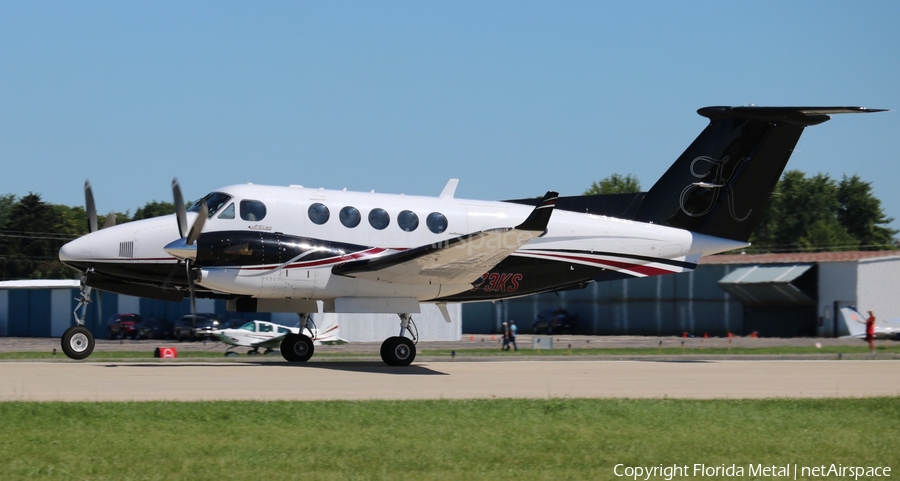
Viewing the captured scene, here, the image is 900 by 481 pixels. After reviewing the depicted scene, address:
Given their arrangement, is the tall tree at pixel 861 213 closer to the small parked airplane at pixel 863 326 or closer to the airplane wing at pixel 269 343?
the small parked airplane at pixel 863 326

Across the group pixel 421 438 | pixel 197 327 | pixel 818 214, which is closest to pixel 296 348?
pixel 421 438

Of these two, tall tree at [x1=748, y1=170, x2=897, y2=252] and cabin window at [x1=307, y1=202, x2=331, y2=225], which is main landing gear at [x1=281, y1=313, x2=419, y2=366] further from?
tall tree at [x1=748, y1=170, x2=897, y2=252]

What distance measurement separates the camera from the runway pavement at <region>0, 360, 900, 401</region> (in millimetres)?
13703

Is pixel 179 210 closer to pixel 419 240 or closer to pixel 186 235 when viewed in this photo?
pixel 186 235

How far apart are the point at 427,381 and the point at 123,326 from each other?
147ft

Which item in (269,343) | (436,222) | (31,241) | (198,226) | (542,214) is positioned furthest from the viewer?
(31,241)

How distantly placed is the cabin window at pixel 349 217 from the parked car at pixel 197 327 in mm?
30582

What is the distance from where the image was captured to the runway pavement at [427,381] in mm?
13703

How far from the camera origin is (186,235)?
703 inches

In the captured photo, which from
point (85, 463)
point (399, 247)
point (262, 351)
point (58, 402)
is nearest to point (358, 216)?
point (399, 247)

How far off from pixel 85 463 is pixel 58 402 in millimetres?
3594

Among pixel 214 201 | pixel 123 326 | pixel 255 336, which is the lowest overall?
pixel 123 326

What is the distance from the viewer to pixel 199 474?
8.36 meters

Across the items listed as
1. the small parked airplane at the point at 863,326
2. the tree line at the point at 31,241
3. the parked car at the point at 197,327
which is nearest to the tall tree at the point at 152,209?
the tree line at the point at 31,241
